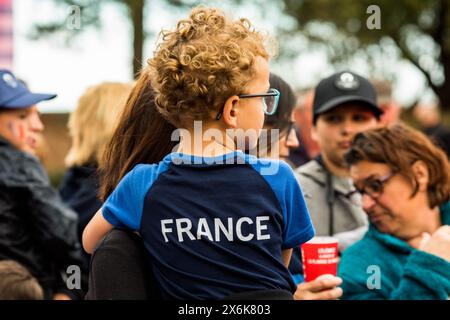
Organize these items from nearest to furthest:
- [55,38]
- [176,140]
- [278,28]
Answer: [176,140] → [55,38] → [278,28]

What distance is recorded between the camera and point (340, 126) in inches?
184

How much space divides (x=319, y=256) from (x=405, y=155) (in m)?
1.00

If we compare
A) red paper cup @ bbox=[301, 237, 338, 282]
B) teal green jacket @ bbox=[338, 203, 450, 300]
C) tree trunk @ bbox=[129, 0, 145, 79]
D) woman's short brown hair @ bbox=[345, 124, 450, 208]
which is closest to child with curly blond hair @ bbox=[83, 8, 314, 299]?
red paper cup @ bbox=[301, 237, 338, 282]

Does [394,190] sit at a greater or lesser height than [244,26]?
lesser

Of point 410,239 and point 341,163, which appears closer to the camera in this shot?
point 410,239

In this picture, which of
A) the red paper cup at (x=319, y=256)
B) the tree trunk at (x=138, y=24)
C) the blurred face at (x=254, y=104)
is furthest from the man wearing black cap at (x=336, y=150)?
the tree trunk at (x=138, y=24)

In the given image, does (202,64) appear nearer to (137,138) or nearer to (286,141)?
(137,138)

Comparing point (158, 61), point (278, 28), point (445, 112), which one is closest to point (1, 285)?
point (158, 61)

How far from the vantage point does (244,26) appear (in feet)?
8.27

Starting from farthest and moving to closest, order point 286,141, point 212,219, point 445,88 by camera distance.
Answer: point 445,88 → point 286,141 → point 212,219

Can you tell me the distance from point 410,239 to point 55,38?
506 inches

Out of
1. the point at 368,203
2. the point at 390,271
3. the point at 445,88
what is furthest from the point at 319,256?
the point at 445,88

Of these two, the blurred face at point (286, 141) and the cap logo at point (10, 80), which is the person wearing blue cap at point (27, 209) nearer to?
the cap logo at point (10, 80)

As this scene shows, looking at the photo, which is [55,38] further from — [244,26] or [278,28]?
[244,26]
